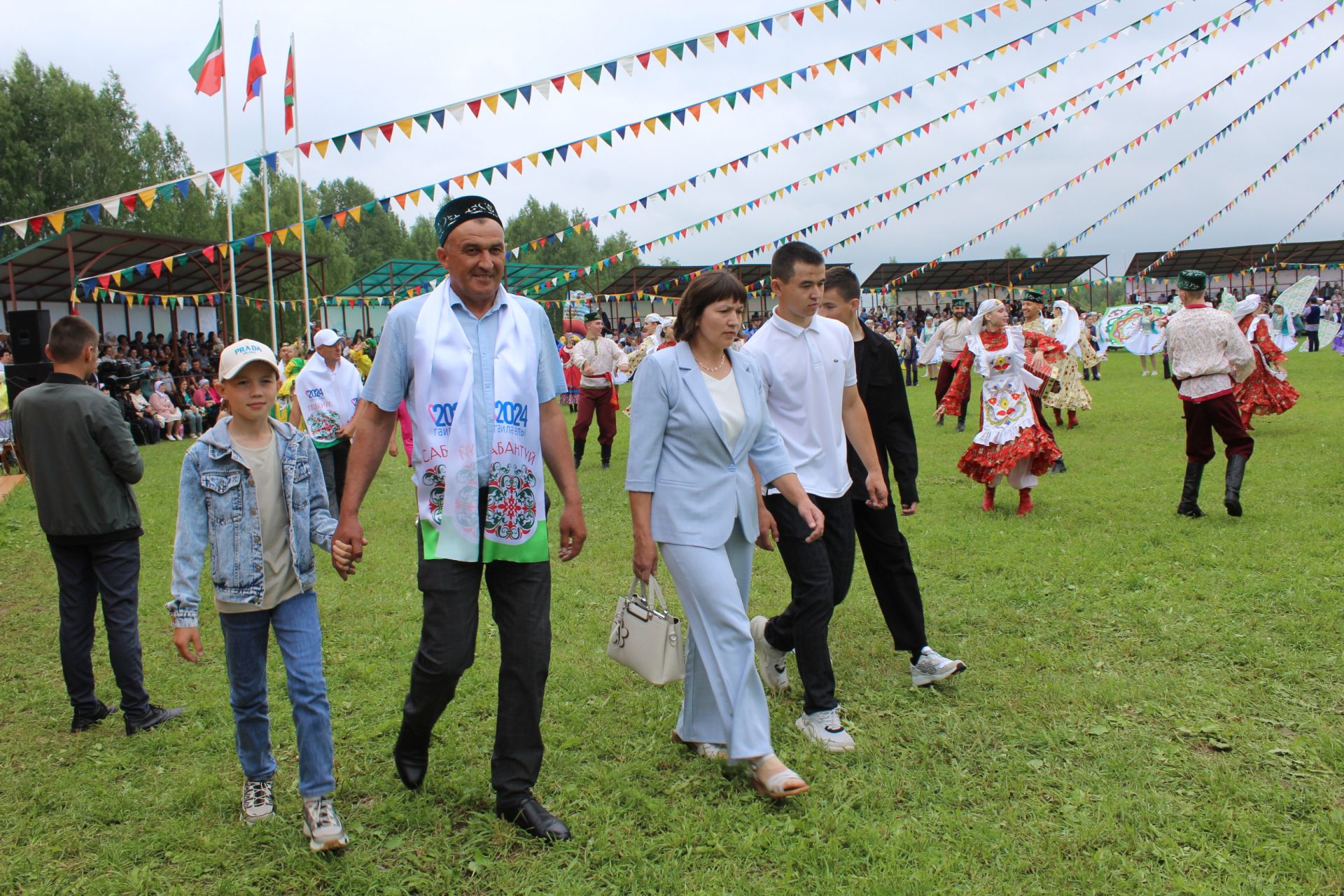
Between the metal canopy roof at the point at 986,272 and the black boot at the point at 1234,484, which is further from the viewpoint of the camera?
the metal canopy roof at the point at 986,272

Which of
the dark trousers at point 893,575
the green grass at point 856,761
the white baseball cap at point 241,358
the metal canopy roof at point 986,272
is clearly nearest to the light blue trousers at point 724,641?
the green grass at point 856,761

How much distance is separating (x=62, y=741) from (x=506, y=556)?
2.59 metres

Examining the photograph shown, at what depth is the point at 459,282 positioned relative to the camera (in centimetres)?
320

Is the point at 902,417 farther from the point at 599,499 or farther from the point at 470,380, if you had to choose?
the point at 599,499

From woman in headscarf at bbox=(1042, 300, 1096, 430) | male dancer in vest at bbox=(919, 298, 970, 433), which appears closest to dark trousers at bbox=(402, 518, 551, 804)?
woman in headscarf at bbox=(1042, 300, 1096, 430)

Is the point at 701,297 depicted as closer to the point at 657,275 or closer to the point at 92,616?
the point at 92,616

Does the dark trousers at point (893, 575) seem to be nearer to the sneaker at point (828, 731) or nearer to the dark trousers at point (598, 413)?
the sneaker at point (828, 731)

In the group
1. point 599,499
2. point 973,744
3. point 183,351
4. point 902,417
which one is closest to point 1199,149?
point 599,499

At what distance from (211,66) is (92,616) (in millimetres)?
13943

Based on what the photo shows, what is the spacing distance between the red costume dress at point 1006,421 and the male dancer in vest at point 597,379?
15.2 ft

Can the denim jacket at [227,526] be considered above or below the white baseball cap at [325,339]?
below

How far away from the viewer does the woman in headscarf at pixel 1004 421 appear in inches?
322

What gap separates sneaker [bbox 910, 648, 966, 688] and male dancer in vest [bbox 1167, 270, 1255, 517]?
4.05 m

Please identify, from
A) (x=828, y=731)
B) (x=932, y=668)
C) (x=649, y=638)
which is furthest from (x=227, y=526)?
(x=932, y=668)
